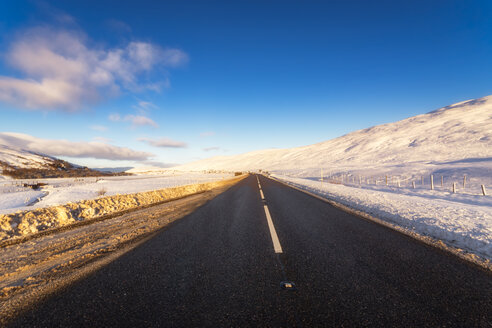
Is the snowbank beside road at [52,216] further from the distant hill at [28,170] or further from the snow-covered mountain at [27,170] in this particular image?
the distant hill at [28,170]

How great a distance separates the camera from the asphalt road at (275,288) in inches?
87.5

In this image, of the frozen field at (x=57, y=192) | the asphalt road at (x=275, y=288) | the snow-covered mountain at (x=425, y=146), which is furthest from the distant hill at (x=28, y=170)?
the snow-covered mountain at (x=425, y=146)

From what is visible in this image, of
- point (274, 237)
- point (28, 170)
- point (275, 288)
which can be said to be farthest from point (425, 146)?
point (28, 170)

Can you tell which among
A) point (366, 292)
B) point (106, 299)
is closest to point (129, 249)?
point (106, 299)

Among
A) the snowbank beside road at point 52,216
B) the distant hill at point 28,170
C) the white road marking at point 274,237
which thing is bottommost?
the white road marking at point 274,237

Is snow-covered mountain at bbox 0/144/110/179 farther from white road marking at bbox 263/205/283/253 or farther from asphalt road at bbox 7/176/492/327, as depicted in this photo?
asphalt road at bbox 7/176/492/327

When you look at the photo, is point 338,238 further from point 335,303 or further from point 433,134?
point 433,134

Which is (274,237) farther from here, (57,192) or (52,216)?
(57,192)

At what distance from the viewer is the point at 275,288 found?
282 centimetres

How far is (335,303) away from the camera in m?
2.50

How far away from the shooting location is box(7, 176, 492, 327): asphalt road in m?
2.22

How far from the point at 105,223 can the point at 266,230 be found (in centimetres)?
499

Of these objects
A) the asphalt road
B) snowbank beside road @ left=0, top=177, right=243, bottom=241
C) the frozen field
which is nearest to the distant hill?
the frozen field

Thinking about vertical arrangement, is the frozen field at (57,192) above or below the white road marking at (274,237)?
above
